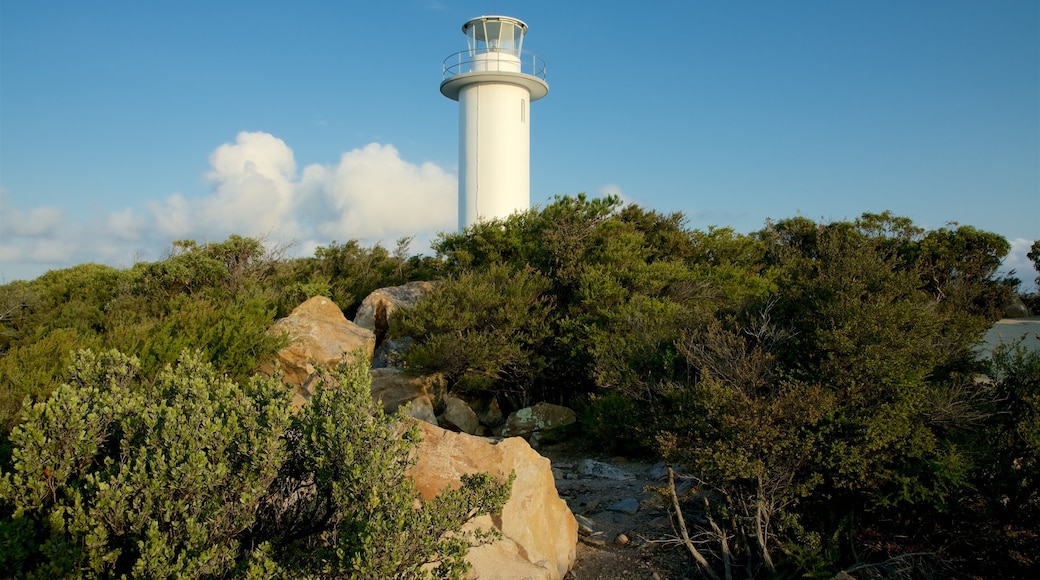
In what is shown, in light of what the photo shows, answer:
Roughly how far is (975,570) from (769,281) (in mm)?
9717

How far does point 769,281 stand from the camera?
15547 millimetres

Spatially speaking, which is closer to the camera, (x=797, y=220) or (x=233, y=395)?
(x=233, y=395)

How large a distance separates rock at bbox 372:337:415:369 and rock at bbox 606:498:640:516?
21.2 ft

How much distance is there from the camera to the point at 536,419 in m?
12.4

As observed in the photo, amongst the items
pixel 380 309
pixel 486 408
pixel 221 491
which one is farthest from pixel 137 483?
pixel 380 309

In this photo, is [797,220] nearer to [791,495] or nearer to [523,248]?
[523,248]

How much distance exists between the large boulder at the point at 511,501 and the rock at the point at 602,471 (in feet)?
10.2

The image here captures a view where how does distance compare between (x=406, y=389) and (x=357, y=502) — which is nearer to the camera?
(x=357, y=502)

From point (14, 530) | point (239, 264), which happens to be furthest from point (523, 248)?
point (14, 530)

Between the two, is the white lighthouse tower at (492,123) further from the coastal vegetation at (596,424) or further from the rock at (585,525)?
the rock at (585,525)

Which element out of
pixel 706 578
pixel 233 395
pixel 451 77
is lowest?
pixel 706 578

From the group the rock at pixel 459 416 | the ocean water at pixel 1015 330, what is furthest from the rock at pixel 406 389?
the ocean water at pixel 1015 330

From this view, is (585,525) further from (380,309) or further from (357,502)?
(380,309)

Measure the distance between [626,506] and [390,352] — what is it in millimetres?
7285
